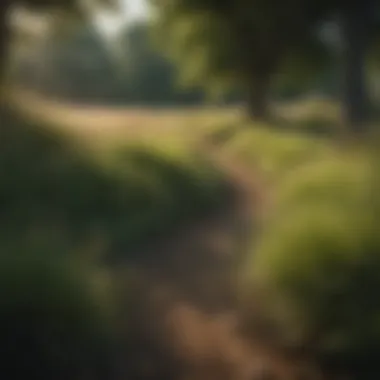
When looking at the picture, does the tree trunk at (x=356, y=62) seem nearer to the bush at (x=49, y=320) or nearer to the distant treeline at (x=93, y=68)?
the distant treeline at (x=93, y=68)

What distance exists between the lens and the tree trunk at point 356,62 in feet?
8.41

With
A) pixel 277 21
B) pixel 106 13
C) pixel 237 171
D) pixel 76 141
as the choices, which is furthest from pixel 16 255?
pixel 277 21

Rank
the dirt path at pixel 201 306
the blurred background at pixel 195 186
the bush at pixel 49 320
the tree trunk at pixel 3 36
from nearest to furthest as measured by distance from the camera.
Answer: the bush at pixel 49 320 < the blurred background at pixel 195 186 < the dirt path at pixel 201 306 < the tree trunk at pixel 3 36

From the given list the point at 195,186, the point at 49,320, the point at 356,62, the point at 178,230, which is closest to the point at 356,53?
the point at 356,62

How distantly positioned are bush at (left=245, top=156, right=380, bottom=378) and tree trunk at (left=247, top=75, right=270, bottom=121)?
22 cm

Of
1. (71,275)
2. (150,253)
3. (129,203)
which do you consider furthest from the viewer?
(129,203)

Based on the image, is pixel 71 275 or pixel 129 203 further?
pixel 129 203

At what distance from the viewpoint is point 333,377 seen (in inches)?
85.0

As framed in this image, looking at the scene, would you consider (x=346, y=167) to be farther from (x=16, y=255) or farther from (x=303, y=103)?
(x=16, y=255)

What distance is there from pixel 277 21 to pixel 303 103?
312 mm

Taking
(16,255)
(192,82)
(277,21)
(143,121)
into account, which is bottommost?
(16,255)

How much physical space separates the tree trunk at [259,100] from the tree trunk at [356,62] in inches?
9.7

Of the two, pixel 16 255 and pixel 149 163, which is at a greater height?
pixel 149 163

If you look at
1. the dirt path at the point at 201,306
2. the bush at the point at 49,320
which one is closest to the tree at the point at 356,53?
the dirt path at the point at 201,306
